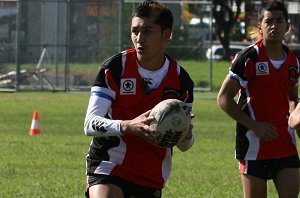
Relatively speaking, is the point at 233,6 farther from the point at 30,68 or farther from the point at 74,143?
the point at 74,143


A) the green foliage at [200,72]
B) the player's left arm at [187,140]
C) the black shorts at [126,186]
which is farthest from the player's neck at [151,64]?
the green foliage at [200,72]

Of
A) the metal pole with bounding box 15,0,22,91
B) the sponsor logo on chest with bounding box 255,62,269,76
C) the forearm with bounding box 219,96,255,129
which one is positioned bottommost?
the metal pole with bounding box 15,0,22,91

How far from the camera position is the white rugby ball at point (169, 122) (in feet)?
19.9

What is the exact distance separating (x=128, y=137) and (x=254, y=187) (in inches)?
67.5

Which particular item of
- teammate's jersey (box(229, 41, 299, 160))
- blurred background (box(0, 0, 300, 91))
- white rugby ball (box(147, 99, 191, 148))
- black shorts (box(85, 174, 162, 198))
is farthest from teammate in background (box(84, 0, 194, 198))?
blurred background (box(0, 0, 300, 91))

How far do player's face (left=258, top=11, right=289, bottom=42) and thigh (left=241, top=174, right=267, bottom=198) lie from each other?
1.09 metres

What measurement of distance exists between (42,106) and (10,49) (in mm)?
7327

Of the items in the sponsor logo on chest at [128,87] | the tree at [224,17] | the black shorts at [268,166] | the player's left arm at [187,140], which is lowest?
the tree at [224,17]

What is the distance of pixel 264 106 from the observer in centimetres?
807

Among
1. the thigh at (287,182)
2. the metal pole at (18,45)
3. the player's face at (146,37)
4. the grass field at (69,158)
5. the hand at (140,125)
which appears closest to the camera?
the hand at (140,125)

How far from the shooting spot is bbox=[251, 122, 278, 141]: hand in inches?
312

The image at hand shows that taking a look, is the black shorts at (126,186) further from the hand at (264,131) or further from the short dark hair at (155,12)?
the hand at (264,131)

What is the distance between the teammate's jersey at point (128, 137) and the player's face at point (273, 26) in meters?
1.69

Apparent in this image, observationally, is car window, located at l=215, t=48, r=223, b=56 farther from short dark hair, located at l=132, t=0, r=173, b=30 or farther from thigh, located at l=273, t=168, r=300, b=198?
short dark hair, located at l=132, t=0, r=173, b=30
